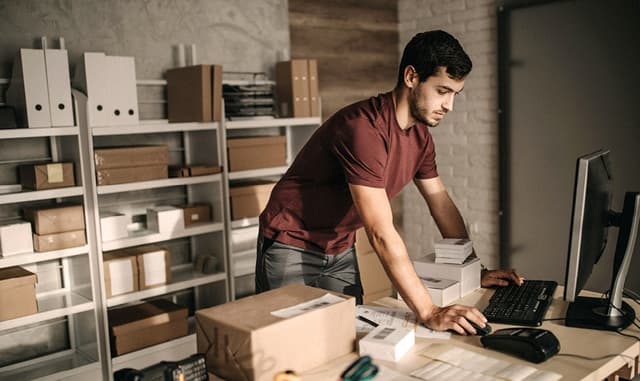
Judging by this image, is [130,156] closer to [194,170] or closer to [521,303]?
[194,170]

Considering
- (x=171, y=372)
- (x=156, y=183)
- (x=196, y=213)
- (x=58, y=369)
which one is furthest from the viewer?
(x=196, y=213)

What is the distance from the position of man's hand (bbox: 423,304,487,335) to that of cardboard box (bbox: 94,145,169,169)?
6.22 ft

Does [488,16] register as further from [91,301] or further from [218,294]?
[91,301]

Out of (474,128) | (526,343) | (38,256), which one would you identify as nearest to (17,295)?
(38,256)

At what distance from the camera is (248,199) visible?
137 inches

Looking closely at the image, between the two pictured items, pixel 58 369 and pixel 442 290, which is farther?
pixel 58 369

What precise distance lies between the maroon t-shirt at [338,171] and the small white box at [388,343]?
19.0 inches

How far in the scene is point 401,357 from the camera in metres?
1.51

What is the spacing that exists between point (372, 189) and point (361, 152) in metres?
0.12

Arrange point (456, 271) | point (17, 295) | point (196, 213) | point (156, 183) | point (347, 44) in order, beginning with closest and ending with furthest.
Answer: point (456, 271)
point (17, 295)
point (156, 183)
point (196, 213)
point (347, 44)

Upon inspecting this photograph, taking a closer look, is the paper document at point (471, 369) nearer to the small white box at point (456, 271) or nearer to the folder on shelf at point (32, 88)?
the small white box at point (456, 271)

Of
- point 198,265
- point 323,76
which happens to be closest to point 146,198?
point 198,265

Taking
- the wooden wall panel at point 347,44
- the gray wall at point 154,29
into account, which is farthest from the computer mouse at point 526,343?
the wooden wall panel at point 347,44

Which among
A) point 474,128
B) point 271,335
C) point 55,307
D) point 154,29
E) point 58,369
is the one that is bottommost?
point 58,369
